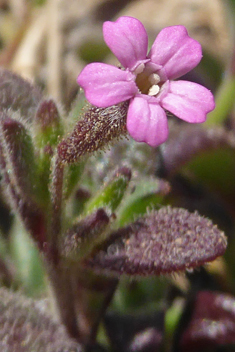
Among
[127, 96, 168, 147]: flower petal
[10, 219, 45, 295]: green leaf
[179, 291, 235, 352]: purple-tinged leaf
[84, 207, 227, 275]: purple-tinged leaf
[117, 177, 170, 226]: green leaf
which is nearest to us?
Answer: [127, 96, 168, 147]: flower petal

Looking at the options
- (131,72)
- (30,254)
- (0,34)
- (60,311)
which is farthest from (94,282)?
(0,34)

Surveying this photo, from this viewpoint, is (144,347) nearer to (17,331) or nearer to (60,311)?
(60,311)

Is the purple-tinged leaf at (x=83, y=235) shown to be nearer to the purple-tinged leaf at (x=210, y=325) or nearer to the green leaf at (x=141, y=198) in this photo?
the green leaf at (x=141, y=198)

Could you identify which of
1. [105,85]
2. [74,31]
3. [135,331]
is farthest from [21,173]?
[74,31]

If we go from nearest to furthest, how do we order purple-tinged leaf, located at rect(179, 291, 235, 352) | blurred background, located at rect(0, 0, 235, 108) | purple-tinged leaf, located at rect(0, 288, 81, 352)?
purple-tinged leaf, located at rect(0, 288, 81, 352) < purple-tinged leaf, located at rect(179, 291, 235, 352) < blurred background, located at rect(0, 0, 235, 108)

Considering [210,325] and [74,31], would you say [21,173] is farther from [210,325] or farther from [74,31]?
[74,31]

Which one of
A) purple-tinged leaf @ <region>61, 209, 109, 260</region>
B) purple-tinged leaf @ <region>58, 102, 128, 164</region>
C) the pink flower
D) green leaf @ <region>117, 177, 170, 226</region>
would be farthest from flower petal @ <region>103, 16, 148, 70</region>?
green leaf @ <region>117, 177, 170, 226</region>

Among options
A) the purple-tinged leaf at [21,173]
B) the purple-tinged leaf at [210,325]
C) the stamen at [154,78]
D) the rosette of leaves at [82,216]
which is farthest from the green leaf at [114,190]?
the purple-tinged leaf at [210,325]

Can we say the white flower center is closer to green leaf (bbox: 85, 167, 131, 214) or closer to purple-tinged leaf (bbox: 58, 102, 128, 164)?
purple-tinged leaf (bbox: 58, 102, 128, 164)
